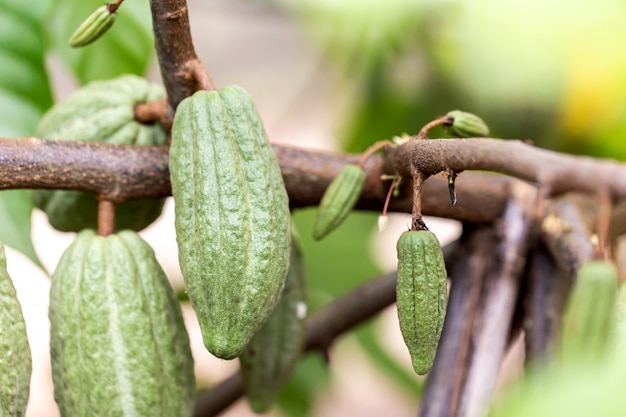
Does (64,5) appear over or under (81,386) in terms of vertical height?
over

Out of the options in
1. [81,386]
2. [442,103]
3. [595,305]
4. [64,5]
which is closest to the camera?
[595,305]

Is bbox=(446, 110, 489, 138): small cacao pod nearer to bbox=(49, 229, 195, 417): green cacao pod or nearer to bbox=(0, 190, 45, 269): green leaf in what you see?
bbox=(49, 229, 195, 417): green cacao pod

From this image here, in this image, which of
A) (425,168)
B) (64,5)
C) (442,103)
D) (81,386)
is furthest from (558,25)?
(81,386)

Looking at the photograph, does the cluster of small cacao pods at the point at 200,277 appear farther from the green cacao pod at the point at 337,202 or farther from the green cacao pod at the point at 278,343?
the green cacao pod at the point at 278,343

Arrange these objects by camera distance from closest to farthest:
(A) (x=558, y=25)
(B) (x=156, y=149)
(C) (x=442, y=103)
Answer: (B) (x=156, y=149)
(A) (x=558, y=25)
(C) (x=442, y=103)

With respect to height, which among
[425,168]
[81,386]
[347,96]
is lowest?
[347,96]

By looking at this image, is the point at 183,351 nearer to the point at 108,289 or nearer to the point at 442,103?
the point at 108,289
